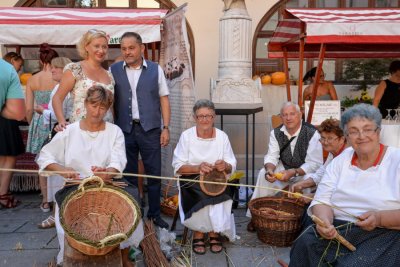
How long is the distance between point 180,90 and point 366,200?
2.68 meters

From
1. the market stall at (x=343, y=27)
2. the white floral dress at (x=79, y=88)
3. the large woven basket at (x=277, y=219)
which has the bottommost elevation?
the large woven basket at (x=277, y=219)

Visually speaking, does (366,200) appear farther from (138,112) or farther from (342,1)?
(342,1)

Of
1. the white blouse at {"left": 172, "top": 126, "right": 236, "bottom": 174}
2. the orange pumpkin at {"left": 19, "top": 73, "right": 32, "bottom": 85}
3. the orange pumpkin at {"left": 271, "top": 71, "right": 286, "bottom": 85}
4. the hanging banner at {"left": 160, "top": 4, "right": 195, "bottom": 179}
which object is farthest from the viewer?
the orange pumpkin at {"left": 271, "top": 71, "right": 286, "bottom": 85}

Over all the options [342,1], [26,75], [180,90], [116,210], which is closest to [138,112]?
[180,90]

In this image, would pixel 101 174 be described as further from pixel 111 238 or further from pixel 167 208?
pixel 167 208

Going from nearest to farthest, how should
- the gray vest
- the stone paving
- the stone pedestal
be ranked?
1. the stone paving
2. the gray vest
3. the stone pedestal

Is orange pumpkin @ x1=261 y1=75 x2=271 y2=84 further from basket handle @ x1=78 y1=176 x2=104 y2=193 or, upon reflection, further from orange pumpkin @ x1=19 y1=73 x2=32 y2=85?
basket handle @ x1=78 y1=176 x2=104 y2=193

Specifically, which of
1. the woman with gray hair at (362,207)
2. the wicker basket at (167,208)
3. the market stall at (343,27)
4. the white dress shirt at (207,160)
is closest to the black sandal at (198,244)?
the white dress shirt at (207,160)

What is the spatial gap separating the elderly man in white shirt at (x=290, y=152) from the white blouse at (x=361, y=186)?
1.22 meters

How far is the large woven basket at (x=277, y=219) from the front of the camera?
11.7 feet

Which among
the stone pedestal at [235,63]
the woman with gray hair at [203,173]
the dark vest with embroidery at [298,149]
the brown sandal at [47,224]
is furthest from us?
the stone pedestal at [235,63]

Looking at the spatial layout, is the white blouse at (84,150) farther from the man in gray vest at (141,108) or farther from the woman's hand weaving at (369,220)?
the woman's hand weaving at (369,220)

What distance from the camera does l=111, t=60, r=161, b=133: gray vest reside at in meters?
3.85

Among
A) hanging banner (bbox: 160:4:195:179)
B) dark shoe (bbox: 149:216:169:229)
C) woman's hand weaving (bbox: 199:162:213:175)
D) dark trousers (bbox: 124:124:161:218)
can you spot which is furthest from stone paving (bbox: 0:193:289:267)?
hanging banner (bbox: 160:4:195:179)
